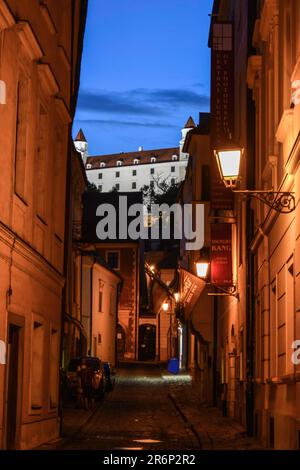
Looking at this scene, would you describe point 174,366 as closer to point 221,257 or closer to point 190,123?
point 221,257

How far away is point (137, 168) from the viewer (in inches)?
6806

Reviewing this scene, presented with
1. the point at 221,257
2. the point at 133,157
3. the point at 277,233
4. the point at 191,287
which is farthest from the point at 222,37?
the point at 133,157

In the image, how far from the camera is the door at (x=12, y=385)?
632 inches

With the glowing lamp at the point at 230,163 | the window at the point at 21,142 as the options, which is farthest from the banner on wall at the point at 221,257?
the glowing lamp at the point at 230,163

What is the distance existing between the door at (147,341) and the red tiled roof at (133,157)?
88.1m

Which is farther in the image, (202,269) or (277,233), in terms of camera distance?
(202,269)

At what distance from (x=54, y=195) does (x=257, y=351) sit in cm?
583

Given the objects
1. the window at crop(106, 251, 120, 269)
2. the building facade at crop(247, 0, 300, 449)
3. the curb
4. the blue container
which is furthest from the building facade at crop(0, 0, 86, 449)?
the window at crop(106, 251, 120, 269)

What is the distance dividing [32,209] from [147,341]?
2699 inches

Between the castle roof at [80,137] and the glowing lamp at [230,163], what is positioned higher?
the castle roof at [80,137]

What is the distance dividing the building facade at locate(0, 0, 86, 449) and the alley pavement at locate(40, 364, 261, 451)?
1422 millimetres

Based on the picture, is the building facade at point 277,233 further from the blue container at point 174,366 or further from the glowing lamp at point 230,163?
the blue container at point 174,366

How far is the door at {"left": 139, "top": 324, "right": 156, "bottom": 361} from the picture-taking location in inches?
3319

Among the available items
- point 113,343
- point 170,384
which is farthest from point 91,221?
point 170,384
